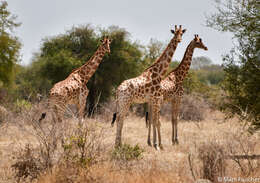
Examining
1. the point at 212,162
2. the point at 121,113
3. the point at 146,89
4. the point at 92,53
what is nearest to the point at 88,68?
the point at 146,89

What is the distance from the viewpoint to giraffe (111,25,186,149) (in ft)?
27.7

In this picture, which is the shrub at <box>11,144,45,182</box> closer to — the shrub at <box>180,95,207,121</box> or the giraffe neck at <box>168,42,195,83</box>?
the giraffe neck at <box>168,42,195,83</box>

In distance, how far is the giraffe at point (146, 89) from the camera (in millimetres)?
8438

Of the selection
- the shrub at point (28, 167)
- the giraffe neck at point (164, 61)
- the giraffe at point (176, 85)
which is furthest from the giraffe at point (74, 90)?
the shrub at point (28, 167)

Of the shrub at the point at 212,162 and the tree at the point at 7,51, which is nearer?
the shrub at the point at 212,162

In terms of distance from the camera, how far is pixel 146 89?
29.2ft

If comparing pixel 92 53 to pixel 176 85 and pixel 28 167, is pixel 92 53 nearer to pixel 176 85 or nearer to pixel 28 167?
pixel 176 85

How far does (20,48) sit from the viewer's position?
19.9 m

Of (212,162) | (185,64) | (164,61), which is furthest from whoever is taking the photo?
(185,64)

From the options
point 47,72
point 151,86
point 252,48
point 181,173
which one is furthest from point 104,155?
point 47,72

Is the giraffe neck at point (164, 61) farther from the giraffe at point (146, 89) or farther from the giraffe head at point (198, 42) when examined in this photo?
the giraffe head at point (198, 42)

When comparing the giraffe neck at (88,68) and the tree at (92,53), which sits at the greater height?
the tree at (92,53)

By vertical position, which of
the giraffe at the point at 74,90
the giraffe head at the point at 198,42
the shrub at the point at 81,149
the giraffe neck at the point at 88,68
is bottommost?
the shrub at the point at 81,149

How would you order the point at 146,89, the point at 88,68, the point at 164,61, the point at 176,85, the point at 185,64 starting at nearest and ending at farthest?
1. the point at 146,89
2. the point at 164,61
3. the point at 88,68
4. the point at 176,85
5. the point at 185,64
